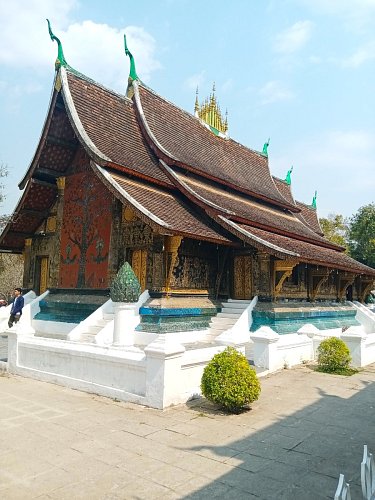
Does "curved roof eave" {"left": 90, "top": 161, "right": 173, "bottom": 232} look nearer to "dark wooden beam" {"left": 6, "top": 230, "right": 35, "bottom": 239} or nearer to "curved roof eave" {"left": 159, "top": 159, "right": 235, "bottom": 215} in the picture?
"curved roof eave" {"left": 159, "top": 159, "right": 235, "bottom": 215}

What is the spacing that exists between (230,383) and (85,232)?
7610 millimetres

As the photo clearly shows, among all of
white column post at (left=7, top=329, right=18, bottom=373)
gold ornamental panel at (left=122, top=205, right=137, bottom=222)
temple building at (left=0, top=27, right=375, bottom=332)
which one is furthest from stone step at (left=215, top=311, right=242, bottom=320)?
white column post at (left=7, top=329, right=18, bottom=373)

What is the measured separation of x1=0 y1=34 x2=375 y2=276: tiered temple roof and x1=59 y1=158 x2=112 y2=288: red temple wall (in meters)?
1.00

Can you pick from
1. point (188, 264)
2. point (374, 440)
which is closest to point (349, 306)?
point (188, 264)

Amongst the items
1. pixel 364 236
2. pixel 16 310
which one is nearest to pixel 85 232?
pixel 16 310

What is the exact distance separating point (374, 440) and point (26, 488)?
12.4ft

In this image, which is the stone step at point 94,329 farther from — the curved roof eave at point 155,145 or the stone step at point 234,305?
the curved roof eave at point 155,145

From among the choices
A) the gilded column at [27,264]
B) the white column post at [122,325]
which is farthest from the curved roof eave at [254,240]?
the gilded column at [27,264]

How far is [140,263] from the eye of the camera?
1069 centimetres

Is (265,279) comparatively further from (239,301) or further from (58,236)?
(58,236)

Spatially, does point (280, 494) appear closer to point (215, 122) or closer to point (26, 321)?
point (26, 321)

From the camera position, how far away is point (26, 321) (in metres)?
12.0

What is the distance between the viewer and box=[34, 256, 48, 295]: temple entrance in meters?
13.8

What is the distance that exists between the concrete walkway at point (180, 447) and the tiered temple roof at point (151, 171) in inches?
159
